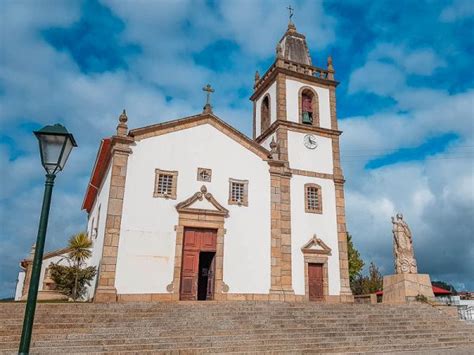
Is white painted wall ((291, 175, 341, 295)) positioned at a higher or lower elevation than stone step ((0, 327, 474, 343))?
higher

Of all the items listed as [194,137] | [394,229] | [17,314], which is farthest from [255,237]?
[17,314]

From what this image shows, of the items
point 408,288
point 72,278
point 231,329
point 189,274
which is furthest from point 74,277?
point 408,288

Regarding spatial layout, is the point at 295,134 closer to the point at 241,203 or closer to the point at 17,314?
the point at 241,203

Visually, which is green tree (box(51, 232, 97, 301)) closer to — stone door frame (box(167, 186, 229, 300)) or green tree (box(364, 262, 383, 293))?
stone door frame (box(167, 186, 229, 300))

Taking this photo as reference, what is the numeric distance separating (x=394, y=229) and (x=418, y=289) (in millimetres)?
2642

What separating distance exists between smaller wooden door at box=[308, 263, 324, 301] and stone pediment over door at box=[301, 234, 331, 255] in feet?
1.95

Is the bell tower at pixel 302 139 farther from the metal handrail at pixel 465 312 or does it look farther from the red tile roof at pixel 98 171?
the red tile roof at pixel 98 171

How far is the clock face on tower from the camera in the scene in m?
19.9

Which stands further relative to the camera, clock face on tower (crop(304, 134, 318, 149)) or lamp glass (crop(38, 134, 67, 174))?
clock face on tower (crop(304, 134, 318, 149))

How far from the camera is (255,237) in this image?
16.7 meters

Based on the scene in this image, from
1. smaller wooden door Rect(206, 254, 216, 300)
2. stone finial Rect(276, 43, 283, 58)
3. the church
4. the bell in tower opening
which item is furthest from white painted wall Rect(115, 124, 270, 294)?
stone finial Rect(276, 43, 283, 58)

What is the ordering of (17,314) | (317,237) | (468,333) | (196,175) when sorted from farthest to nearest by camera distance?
(317,237), (196,175), (468,333), (17,314)

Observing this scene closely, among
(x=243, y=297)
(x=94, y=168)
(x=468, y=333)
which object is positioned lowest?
(x=468, y=333)

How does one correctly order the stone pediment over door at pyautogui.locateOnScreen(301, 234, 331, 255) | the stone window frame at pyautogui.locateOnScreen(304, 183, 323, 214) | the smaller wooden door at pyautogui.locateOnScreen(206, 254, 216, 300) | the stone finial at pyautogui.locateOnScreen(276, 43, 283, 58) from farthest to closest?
the stone finial at pyautogui.locateOnScreen(276, 43, 283, 58), the stone window frame at pyautogui.locateOnScreen(304, 183, 323, 214), the stone pediment over door at pyautogui.locateOnScreen(301, 234, 331, 255), the smaller wooden door at pyautogui.locateOnScreen(206, 254, 216, 300)
